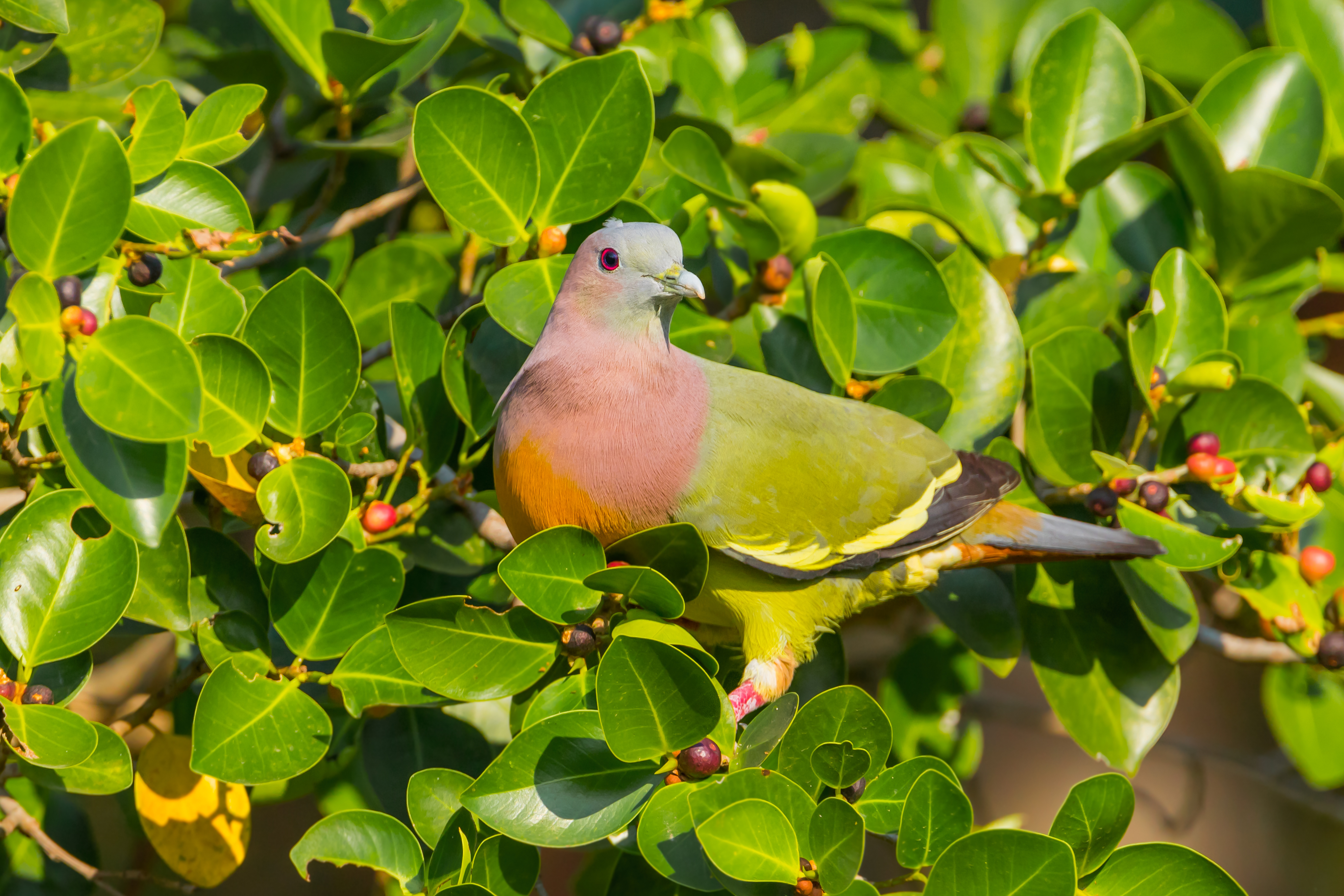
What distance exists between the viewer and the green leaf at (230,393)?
1.45 m

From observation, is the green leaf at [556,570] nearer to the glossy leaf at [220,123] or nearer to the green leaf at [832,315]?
the green leaf at [832,315]

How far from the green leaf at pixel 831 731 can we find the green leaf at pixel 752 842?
0.29 ft

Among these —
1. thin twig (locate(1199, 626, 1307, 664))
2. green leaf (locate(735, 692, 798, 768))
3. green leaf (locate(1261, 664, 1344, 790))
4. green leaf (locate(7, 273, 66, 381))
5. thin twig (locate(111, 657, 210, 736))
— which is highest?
green leaf (locate(7, 273, 66, 381))

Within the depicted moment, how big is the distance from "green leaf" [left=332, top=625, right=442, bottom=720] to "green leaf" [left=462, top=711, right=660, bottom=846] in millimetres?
191

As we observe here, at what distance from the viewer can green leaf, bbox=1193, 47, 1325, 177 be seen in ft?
7.68

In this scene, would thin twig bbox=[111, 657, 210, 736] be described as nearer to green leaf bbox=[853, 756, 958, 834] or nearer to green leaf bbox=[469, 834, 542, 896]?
green leaf bbox=[469, 834, 542, 896]

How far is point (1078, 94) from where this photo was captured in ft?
7.47

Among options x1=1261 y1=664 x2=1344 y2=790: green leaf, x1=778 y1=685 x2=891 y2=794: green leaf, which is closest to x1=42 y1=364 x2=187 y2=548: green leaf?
x1=778 y1=685 x2=891 y2=794: green leaf

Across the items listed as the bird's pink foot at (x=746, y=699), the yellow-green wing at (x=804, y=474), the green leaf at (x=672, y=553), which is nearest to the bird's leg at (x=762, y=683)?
the bird's pink foot at (x=746, y=699)

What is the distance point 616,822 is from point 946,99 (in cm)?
230

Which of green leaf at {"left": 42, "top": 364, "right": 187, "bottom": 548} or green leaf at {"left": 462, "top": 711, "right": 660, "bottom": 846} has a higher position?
green leaf at {"left": 42, "top": 364, "right": 187, "bottom": 548}

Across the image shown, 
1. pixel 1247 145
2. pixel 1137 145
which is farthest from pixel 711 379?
pixel 1247 145

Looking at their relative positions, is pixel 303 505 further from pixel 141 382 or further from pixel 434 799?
pixel 434 799

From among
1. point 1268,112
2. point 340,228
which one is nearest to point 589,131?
point 340,228
